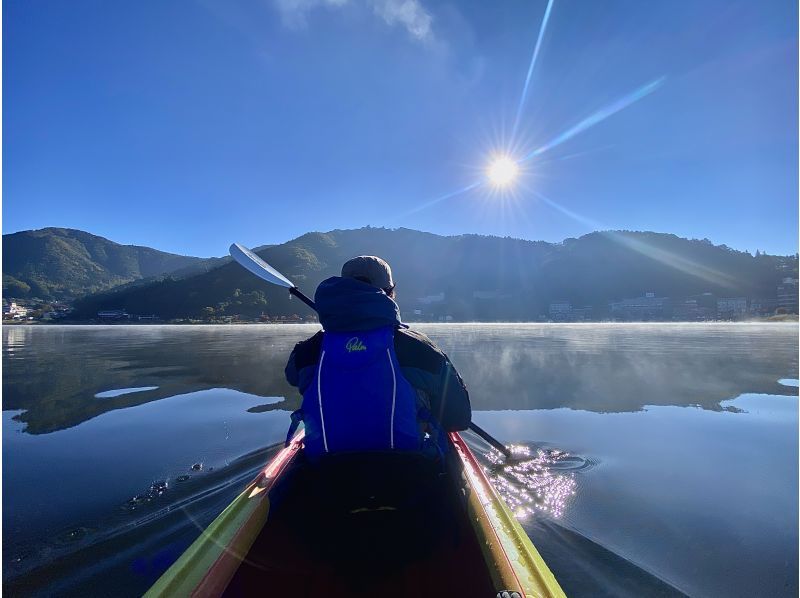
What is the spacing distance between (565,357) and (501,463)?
46.2 ft

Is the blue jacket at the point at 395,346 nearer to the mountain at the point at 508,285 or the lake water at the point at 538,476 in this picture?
the lake water at the point at 538,476

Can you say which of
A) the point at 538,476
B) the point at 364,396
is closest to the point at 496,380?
the point at 538,476

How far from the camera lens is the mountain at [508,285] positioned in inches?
6201

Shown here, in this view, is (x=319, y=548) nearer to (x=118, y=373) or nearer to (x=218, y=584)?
(x=218, y=584)

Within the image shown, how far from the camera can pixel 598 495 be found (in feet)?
16.2

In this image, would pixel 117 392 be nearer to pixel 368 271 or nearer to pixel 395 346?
pixel 368 271

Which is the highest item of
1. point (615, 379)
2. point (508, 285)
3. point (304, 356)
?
point (508, 285)

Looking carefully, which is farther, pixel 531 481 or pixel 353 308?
pixel 531 481

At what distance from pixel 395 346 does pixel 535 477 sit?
377 cm

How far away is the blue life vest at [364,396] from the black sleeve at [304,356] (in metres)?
0.23

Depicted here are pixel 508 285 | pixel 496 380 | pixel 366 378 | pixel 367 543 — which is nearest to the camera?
pixel 367 543

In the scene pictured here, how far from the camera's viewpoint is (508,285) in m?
195

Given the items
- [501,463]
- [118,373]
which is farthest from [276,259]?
[501,463]

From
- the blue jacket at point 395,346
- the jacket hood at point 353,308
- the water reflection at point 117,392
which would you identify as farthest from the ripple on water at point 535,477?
the water reflection at point 117,392
